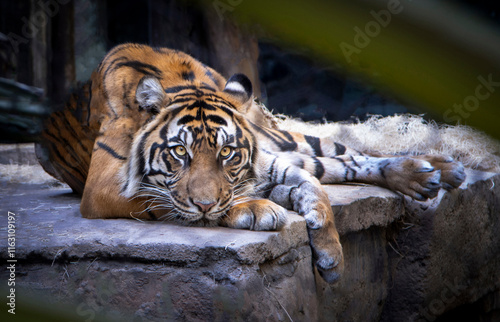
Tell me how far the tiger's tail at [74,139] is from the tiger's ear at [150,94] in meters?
0.49

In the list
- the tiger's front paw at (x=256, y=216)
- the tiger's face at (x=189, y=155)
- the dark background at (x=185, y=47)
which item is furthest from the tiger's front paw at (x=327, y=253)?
the dark background at (x=185, y=47)

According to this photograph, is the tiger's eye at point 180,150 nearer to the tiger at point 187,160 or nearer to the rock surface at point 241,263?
the tiger at point 187,160

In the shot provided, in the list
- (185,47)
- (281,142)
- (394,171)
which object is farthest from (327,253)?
(185,47)

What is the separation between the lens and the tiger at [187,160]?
6.26 ft

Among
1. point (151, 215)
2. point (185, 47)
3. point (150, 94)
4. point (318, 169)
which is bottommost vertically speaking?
point (151, 215)

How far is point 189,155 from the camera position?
1.97 metres

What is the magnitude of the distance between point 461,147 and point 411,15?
3.94m

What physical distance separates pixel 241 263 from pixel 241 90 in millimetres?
941

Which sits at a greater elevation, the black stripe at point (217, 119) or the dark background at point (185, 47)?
the dark background at point (185, 47)

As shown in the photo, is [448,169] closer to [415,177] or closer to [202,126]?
[415,177]

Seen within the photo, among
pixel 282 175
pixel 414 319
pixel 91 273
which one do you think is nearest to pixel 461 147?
pixel 414 319

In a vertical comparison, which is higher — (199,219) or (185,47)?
(185,47)

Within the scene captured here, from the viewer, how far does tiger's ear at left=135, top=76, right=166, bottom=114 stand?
6.64 ft

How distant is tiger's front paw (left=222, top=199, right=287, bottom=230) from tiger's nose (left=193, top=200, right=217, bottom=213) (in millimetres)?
106
